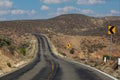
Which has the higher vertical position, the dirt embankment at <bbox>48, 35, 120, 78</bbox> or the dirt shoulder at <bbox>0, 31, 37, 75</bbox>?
the dirt shoulder at <bbox>0, 31, 37, 75</bbox>

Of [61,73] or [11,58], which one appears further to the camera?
[11,58]

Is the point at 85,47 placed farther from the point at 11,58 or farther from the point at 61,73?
the point at 61,73

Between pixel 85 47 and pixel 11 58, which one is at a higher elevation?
pixel 11 58

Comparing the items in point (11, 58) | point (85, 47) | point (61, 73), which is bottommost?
point (85, 47)

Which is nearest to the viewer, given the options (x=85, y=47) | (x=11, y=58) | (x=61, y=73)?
(x=61, y=73)

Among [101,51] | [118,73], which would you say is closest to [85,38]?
[101,51]

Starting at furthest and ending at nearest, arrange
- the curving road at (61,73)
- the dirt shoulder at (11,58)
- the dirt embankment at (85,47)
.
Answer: the dirt embankment at (85,47), the dirt shoulder at (11,58), the curving road at (61,73)

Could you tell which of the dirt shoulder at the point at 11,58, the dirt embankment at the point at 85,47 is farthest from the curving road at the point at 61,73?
the dirt embankment at the point at 85,47

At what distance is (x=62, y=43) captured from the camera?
120188 millimetres

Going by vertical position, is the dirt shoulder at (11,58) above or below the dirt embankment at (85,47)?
above

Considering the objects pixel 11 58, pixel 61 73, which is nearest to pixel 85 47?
pixel 11 58

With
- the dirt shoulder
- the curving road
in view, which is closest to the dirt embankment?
the dirt shoulder

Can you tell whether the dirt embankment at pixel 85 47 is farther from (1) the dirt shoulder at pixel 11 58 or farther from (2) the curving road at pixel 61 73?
(2) the curving road at pixel 61 73

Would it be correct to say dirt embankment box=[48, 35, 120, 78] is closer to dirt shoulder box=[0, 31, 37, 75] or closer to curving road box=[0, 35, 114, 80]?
dirt shoulder box=[0, 31, 37, 75]
